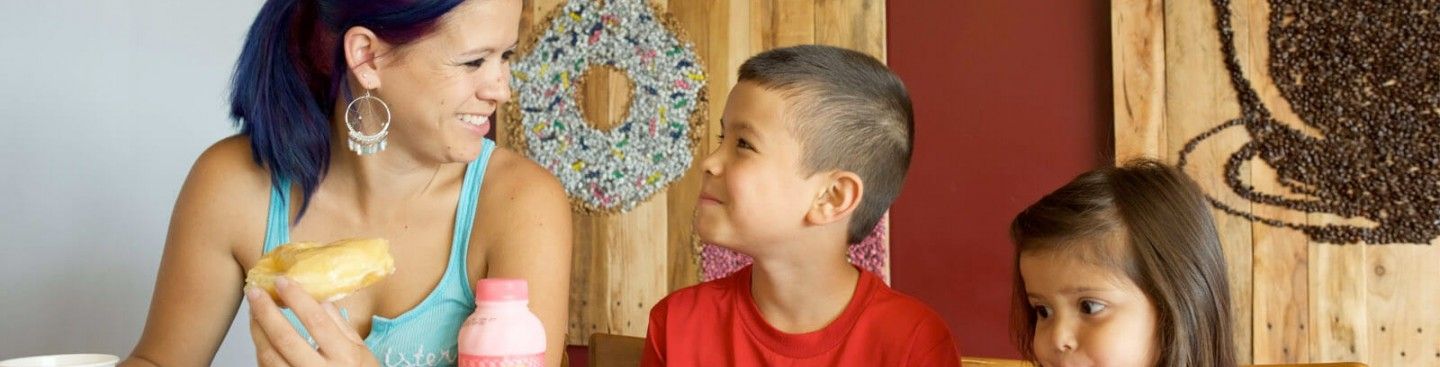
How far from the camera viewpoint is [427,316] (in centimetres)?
148

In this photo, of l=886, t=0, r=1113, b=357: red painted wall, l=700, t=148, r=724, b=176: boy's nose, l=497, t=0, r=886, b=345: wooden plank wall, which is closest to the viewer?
l=700, t=148, r=724, b=176: boy's nose

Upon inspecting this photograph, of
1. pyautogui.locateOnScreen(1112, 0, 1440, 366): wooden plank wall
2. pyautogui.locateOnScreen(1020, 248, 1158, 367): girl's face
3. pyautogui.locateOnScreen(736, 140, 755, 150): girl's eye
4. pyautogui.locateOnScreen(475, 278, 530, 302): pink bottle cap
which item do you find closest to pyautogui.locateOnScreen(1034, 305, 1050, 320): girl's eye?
pyautogui.locateOnScreen(1020, 248, 1158, 367): girl's face

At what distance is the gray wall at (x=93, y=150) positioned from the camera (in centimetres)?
205

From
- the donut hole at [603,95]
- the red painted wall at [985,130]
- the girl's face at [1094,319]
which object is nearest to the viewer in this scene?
the girl's face at [1094,319]

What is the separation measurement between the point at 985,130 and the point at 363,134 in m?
1.39

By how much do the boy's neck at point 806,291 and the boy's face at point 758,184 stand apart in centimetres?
4

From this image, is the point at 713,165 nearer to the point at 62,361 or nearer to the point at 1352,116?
the point at 62,361

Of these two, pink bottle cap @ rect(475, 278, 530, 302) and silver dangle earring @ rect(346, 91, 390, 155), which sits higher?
silver dangle earring @ rect(346, 91, 390, 155)

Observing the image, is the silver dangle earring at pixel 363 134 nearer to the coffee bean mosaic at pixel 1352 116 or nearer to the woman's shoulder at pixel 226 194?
the woman's shoulder at pixel 226 194

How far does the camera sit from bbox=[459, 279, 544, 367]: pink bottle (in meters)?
0.97

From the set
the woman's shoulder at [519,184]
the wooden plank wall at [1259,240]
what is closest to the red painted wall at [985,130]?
the wooden plank wall at [1259,240]

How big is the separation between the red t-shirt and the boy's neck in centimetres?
2

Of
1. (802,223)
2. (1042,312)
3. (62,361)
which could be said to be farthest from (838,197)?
(62,361)

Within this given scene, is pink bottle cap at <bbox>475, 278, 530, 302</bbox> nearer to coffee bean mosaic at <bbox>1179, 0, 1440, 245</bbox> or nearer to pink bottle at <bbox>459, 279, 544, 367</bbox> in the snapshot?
pink bottle at <bbox>459, 279, 544, 367</bbox>
